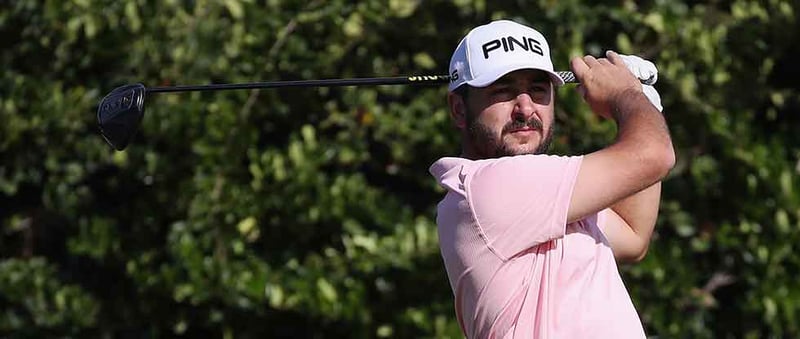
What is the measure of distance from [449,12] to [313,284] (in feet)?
3.92

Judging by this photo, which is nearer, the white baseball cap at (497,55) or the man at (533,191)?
the man at (533,191)

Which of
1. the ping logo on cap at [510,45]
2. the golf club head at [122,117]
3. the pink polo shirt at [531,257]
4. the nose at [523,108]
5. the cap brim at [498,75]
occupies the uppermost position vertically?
the golf club head at [122,117]

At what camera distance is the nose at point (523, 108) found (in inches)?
123

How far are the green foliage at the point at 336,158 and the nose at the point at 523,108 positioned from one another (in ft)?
7.59

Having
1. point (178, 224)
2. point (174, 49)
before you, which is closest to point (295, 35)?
point (174, 49)

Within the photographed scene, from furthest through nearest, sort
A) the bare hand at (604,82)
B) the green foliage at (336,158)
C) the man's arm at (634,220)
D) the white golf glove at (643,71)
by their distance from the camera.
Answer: the green foliage at (336,158), the man's arm at (634,220), the white golf glove at (643,71), the bare hand at (604,82)

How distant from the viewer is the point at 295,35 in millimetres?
5723

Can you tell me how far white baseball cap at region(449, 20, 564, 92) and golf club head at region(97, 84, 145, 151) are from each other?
759mm

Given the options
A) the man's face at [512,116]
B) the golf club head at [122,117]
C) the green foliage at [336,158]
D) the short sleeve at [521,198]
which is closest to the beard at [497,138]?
the man's face at [512,116]

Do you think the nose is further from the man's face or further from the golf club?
the golf club

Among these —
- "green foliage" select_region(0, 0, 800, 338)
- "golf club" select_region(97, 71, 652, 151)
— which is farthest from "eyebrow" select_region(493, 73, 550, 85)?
"green foliage" select_region(0, 0, 800, 338)

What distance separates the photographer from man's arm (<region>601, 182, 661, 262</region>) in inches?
132

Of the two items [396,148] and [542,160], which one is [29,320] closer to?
[396,148]

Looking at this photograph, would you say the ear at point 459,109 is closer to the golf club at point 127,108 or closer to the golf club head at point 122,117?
the golf club at point 127,108
